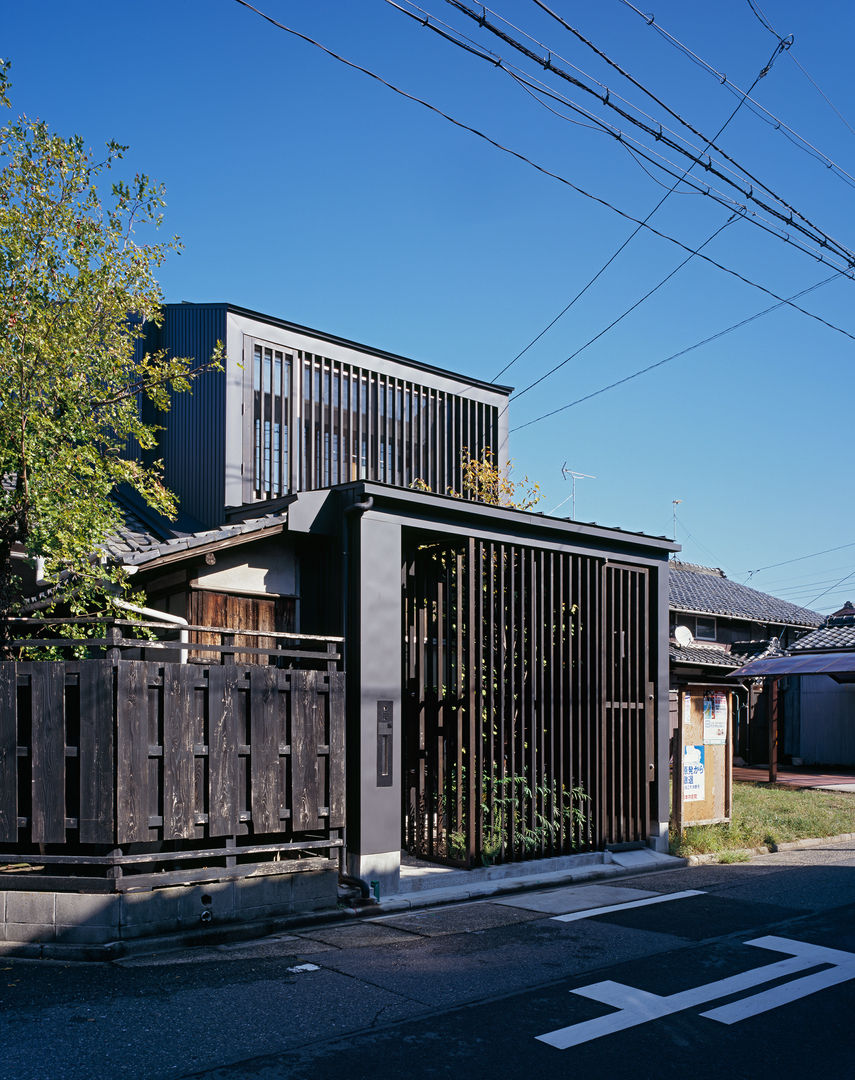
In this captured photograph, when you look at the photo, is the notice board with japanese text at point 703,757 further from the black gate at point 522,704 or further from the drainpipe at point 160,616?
the drainpipe at point 160,616

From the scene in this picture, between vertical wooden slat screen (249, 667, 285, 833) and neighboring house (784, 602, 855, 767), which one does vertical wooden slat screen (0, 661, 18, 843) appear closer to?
vertical wooden slat screen (249, 667, 285, 833)

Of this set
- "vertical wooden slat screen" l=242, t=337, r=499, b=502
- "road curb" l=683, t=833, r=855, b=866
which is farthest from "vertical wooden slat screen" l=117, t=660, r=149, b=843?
"road curb" l=683, t=833, r=855, b=866

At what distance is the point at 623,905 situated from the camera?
31.4ft

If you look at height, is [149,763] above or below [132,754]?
below

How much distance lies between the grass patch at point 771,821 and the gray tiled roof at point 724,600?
357 inches

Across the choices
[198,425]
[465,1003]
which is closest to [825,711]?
[198,425]

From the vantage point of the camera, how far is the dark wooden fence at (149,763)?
24.6 ft

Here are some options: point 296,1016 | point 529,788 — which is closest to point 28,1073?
point 296,1016

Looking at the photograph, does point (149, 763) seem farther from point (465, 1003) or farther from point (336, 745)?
point (465, 1003)

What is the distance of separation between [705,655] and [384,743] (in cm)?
1906

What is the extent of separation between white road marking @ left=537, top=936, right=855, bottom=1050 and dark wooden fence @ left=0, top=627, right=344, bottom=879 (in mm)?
3344

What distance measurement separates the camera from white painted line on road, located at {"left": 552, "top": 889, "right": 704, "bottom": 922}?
8977 mm

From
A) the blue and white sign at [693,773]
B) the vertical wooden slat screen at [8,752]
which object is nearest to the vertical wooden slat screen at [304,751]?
the vertical wooden slat screen at [8,752]

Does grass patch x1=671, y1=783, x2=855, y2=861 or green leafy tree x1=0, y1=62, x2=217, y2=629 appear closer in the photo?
green leafy tree x1=0, y1=62, x2=217, y2=629
